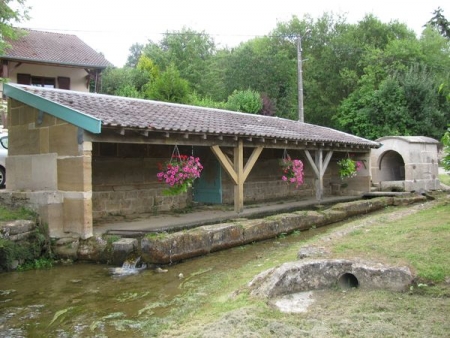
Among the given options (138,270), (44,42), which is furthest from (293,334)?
(44,42)

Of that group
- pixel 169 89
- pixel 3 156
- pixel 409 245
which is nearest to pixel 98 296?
pixel 409 245

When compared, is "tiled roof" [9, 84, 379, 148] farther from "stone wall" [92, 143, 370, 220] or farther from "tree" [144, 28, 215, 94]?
"tree" [144, 28, 215, 94]

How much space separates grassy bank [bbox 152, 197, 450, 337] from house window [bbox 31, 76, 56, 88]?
721 inches

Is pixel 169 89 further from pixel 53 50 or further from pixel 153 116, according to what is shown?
pixel 153 116

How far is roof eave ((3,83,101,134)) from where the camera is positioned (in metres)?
6.75

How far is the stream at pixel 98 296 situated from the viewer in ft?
13.9

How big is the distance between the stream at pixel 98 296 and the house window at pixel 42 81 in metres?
16.8

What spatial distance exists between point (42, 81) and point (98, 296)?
61.3ft

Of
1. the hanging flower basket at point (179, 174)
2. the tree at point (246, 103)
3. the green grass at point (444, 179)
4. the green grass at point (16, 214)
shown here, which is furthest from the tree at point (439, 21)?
the tree at point (246, 103)

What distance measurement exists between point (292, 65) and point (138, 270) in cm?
2623

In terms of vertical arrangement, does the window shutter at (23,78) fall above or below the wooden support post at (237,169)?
above

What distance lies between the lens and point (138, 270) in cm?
649

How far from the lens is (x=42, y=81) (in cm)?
2116

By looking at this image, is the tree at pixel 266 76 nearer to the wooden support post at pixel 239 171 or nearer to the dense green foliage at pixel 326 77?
the dense green foliage at pixel 326 77
